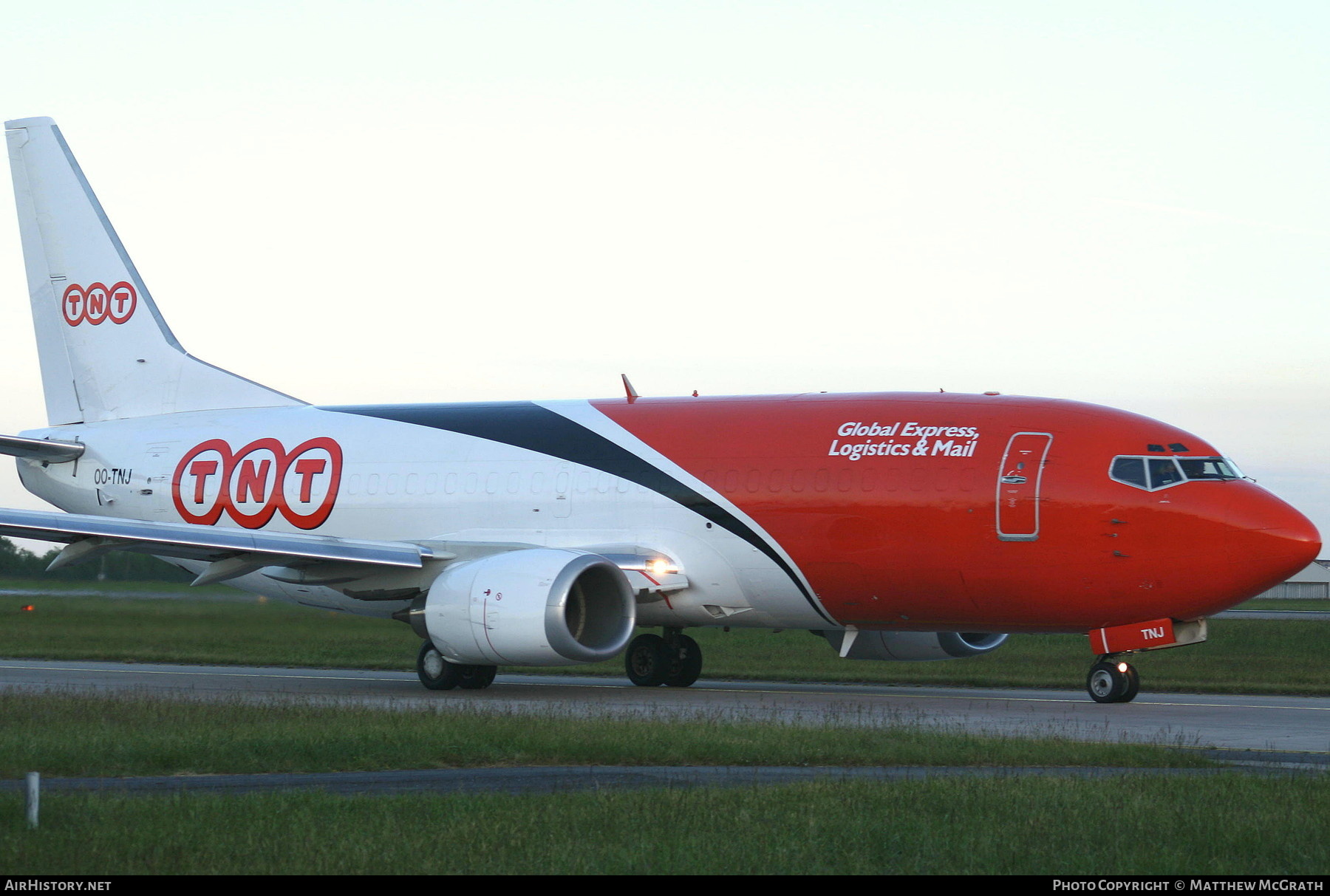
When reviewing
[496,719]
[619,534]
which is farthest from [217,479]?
[496,719]

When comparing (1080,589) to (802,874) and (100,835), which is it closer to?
(802,874)

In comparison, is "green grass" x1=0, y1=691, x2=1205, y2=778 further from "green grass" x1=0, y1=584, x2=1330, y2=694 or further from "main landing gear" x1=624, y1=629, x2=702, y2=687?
"green grass" x1=0, y1=584, x2=1330, y2=694

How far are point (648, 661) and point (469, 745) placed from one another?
10772mm

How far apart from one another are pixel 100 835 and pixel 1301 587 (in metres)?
110

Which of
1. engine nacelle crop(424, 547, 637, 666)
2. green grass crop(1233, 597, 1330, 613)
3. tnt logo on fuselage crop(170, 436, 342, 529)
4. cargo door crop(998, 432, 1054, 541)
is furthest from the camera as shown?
green grass crop(1233, 597, 1330, 613)

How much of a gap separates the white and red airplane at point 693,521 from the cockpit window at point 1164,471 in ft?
0.11

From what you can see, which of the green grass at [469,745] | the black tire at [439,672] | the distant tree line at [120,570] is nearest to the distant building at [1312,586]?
the distant tree line at [120,570]

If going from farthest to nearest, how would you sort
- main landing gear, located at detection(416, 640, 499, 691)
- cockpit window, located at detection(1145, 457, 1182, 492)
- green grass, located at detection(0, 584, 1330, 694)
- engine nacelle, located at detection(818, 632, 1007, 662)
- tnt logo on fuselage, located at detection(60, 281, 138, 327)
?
A: tnt logo on fuselage, located at detection(60, 281, 138, 327)
green grass, located at detection(0, 584, 1330, 694)
engine nacelle, located at detection(818, 632, 1007, 662)
main landing gear, located at detection(416, 640, 499, 691)
cockpit window, located at detection(1145, 457, 1182, 492)

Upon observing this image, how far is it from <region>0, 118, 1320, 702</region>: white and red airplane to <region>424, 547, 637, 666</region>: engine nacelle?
4 cm

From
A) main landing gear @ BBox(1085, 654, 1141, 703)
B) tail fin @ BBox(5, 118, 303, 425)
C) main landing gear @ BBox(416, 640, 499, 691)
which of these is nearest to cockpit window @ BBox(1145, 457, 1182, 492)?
main landing gear @ BBox(1085, 654, 1141, 703)

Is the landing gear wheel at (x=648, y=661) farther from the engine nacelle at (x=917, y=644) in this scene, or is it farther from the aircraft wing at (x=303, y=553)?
the engine nacelle at (x=917, y=644)

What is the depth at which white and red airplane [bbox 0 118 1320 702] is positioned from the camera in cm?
1980

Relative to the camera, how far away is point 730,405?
2356 centimetres

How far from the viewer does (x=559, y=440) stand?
80.1 ft
